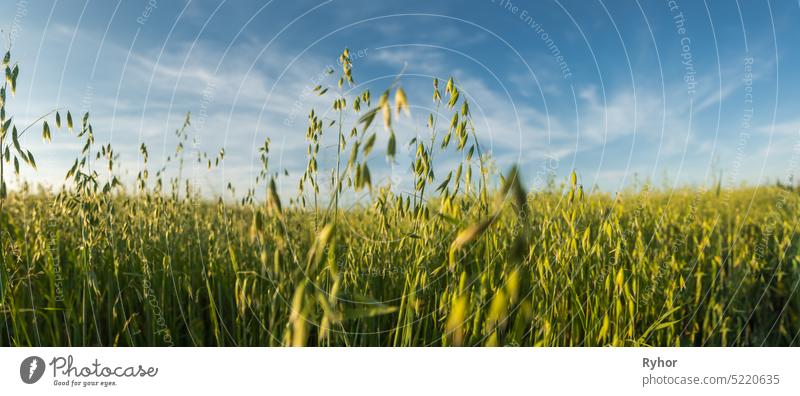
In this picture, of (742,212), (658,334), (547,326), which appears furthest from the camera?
(742,212)

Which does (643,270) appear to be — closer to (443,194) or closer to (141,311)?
(443,194)

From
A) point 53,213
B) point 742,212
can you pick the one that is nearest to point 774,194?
point 742,212

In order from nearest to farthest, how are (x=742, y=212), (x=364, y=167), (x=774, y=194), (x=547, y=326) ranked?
(x=364, y=167)
(x=547, y=326)
(x=774, y=194)
(x=742, y=212)

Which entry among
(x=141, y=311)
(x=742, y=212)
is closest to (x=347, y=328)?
(x=141, y=311)

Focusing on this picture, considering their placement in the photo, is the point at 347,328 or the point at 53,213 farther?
the point at 53,213

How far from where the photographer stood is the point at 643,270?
5.66 feet

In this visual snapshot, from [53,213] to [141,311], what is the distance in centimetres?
55
